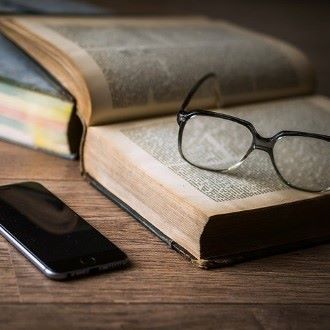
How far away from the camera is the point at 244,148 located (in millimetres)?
863

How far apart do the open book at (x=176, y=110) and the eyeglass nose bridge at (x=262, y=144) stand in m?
0.02

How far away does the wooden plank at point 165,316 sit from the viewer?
613 millimetres

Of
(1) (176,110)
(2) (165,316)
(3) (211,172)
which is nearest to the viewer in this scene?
(2) (165,316)

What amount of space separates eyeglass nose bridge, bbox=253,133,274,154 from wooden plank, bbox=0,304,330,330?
188mm

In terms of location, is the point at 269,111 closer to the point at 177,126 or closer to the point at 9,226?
the point at 177,126

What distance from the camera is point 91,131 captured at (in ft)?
2.80

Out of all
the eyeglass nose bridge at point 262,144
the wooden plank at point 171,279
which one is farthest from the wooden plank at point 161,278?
the eyeglass nose bridge at point 262,144

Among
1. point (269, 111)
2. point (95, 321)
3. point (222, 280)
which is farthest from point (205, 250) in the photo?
point (269, 111)

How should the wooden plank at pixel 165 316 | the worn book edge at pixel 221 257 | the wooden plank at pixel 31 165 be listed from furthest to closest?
the wooden plank at pixel 31 165
the worn book edge at pixel 221 257
the wooden plank at pixel 165 316

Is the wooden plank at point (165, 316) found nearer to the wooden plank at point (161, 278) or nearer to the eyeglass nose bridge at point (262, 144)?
the wooden plank at point (161, 278)

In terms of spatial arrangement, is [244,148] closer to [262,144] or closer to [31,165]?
[262,144]

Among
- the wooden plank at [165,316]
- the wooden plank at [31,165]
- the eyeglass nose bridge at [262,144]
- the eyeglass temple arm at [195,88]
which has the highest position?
the eyeglass temple arm at [195,88]

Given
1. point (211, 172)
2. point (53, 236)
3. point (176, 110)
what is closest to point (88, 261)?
point (53, 236)

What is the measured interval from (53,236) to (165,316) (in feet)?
0.43
